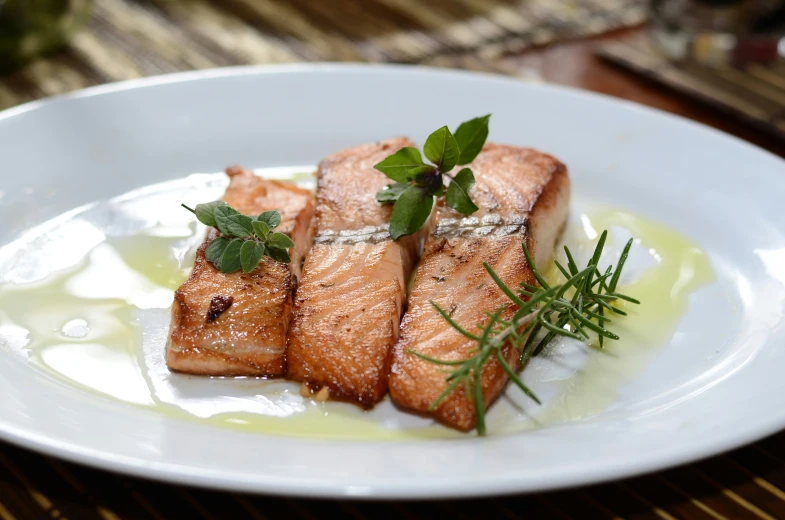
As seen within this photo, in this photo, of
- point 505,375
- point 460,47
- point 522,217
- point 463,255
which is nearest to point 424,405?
point 505,375

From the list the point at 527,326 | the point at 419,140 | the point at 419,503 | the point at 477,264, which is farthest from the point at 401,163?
the point at 419,503

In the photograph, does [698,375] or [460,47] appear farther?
[460,47]

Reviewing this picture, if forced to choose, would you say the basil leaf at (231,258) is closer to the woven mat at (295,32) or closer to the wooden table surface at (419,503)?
the wooden table surface at (419,503)

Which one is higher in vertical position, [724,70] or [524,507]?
[724,70]

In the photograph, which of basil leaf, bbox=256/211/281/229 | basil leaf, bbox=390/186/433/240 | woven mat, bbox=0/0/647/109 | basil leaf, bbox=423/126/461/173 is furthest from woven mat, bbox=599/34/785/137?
basil leaf, bbox=256/211/281/229

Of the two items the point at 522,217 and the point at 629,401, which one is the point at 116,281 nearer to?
the point at 522,217

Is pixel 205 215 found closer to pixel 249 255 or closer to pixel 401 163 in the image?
pixel 249 255
